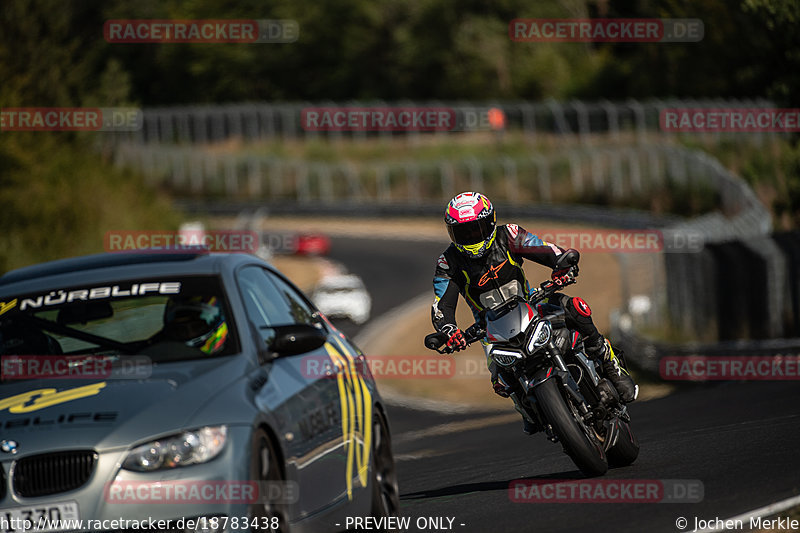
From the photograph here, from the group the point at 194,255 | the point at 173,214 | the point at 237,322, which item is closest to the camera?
the point at 237,322

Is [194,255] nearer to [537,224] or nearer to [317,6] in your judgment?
[537,224]

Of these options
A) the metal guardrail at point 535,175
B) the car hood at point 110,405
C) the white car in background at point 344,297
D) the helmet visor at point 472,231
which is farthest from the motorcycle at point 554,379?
the white car in background at point 344,297

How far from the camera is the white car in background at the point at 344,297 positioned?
43625 millimetres

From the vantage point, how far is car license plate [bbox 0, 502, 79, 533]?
531 cm

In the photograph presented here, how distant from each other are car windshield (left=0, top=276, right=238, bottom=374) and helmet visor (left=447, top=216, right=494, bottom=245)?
263cm

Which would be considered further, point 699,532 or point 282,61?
point 282,61

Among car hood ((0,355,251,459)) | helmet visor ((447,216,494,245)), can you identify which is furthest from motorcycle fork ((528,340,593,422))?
car hood ((0,355,251,459))

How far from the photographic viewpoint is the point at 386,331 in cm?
4028

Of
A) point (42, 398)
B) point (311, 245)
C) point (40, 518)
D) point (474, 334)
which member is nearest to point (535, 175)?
point (311, 245)

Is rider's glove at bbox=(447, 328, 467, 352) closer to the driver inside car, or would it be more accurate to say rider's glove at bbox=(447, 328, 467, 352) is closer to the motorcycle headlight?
the motorcycle headlight

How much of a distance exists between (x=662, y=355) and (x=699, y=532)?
57.2 ft

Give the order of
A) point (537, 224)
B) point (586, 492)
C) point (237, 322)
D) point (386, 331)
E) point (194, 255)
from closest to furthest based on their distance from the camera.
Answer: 1. point (237, 322)
2. point (194, 255)
3. point (586, 492)
4. point (386, 331)
5. point (537, 224)

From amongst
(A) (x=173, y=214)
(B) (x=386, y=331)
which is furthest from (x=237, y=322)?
(A) (x=173, y=214)

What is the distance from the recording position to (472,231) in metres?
9.02
